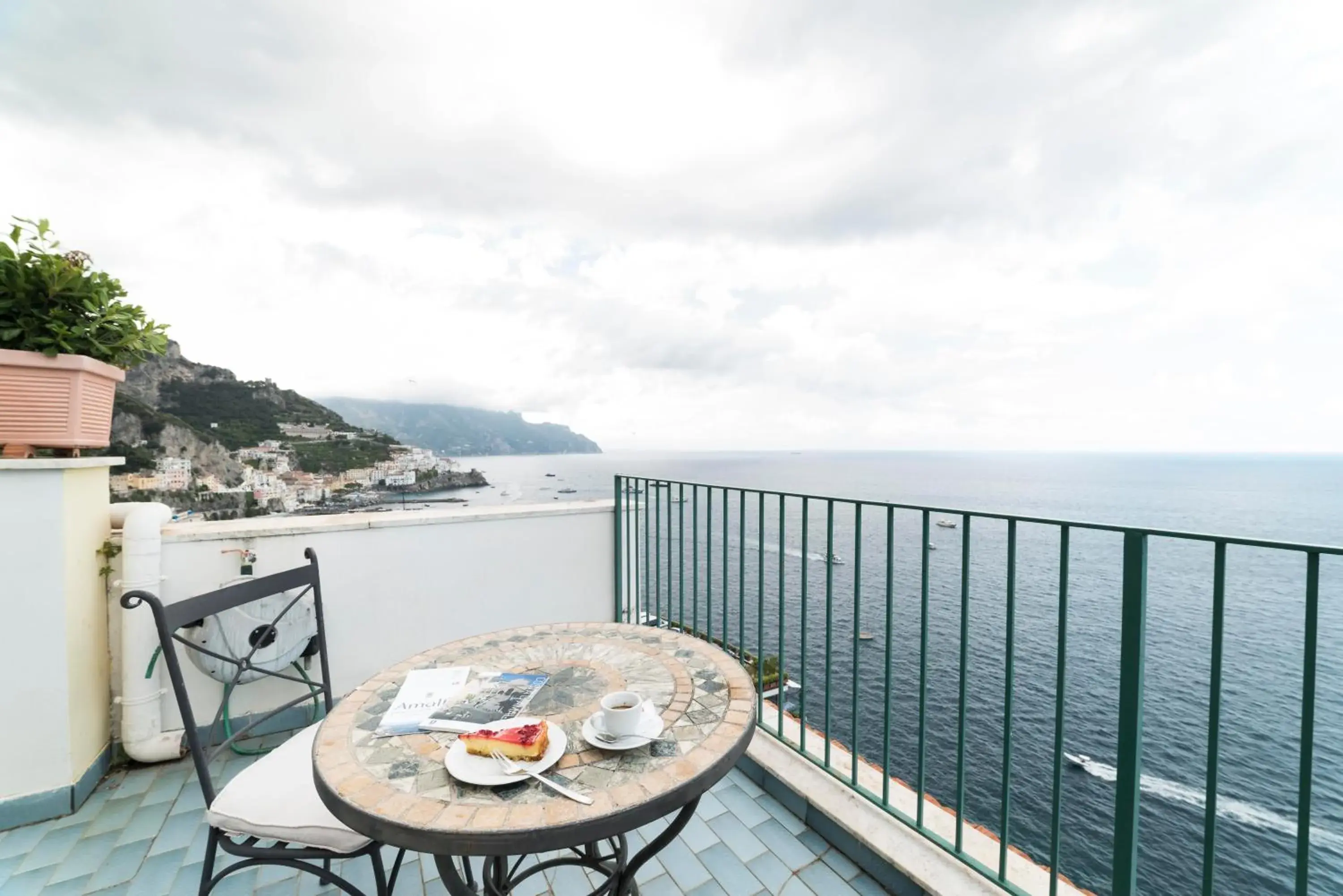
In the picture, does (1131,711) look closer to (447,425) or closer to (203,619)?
(203,619)

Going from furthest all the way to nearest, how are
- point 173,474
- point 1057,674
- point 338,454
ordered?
point 338,454, point 173,474, point 1057,674

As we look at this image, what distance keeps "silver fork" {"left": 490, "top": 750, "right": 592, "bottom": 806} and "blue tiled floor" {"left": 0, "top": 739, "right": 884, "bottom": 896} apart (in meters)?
1.10

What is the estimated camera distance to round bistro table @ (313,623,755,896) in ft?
2.99

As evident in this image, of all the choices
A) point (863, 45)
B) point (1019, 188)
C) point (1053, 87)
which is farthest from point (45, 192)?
point (1019, 188)

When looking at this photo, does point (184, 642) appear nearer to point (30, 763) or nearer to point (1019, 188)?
point (30, 763)

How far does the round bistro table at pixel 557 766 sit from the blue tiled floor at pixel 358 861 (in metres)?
0.32

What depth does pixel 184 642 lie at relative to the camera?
4.85 feet

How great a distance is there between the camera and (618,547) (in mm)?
3635

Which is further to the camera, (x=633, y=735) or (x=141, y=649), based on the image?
(x=141, y=649)

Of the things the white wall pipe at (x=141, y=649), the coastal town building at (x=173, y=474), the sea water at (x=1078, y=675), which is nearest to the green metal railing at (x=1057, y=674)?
the sea water at (x=1078, y=675)

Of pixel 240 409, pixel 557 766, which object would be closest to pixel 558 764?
pixel 557 766

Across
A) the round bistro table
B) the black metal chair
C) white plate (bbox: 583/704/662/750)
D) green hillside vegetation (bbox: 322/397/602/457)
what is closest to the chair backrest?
the black metal chair

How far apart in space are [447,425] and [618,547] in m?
6.24

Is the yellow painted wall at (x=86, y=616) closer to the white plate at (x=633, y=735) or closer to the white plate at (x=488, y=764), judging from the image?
the white plate at (x=488, y=764)
